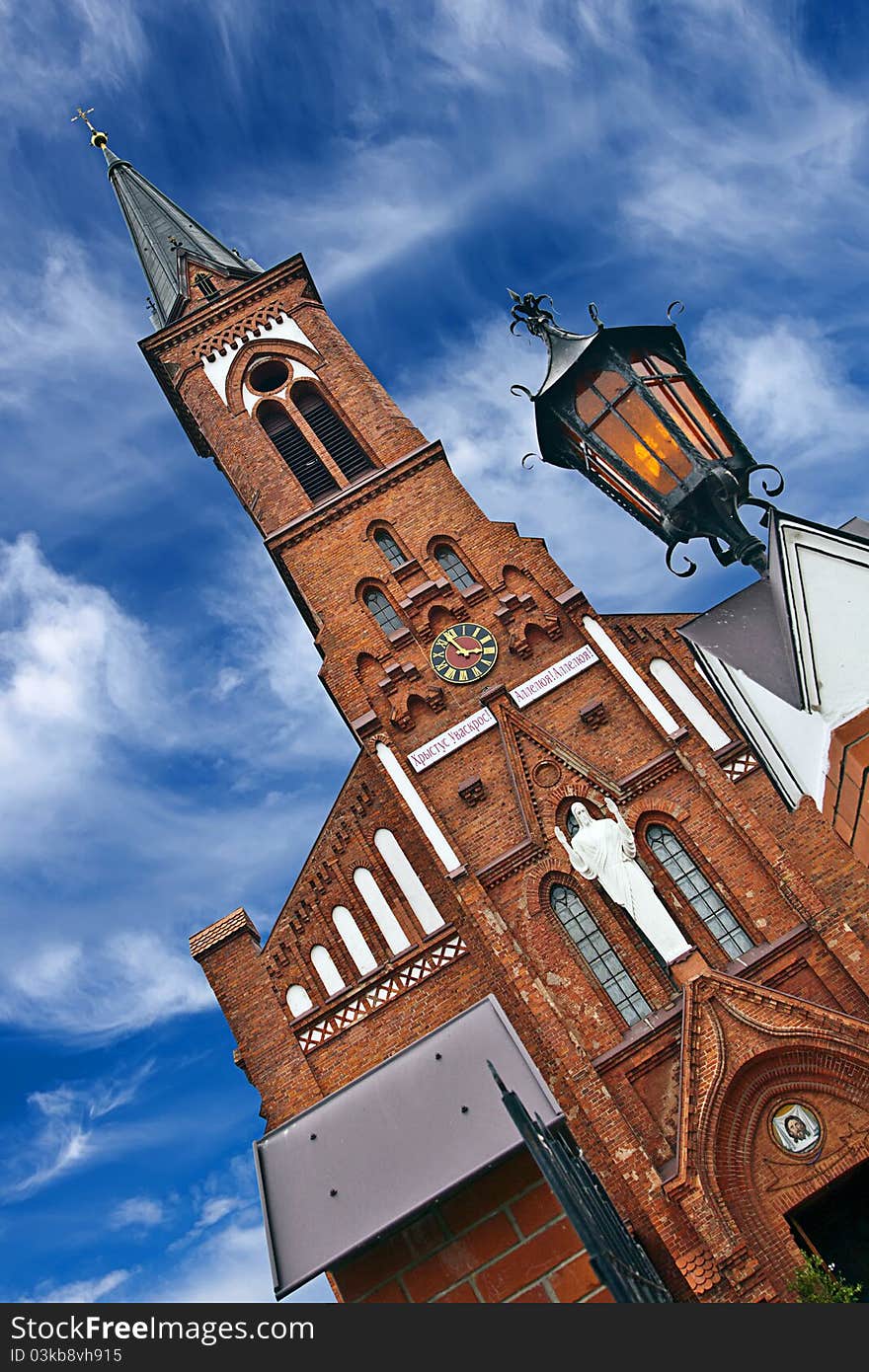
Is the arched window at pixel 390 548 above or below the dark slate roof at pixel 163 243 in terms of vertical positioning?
below

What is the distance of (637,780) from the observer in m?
16.9

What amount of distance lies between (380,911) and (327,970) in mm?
1266

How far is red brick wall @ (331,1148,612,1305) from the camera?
1074cm

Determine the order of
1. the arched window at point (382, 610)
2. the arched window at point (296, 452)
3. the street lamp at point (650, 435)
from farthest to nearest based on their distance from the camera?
the arched window at point (296, 452) → the arched window at point (382, 610) → the street lamp at point (650, 435)

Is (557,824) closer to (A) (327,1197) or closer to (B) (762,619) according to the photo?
(A) (327,1197)

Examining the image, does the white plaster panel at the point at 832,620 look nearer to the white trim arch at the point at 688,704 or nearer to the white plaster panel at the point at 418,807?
the white plaster panel at the point at 418,807

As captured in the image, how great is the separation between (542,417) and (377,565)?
1331cm

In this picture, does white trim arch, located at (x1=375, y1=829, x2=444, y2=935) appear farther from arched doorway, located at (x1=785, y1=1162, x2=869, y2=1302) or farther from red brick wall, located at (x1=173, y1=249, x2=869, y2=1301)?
arched doorway, located at (x1=785, y1=1162, x2=869, y2=1302)

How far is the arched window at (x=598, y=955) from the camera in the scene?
15555 millimetres

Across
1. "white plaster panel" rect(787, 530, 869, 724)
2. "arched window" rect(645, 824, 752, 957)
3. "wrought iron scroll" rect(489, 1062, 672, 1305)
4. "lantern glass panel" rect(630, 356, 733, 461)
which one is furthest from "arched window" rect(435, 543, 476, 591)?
"white plaster panel" rect(787, 530, 869, 724)

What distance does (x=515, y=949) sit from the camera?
16.0m

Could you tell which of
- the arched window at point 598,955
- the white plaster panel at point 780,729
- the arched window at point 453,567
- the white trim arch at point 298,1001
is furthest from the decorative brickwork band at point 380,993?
the white plaster panel at point 780,729

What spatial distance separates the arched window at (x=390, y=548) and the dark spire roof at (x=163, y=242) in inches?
374

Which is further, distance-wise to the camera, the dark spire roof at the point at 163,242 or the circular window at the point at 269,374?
the dark spire roof at the point at 163,242
